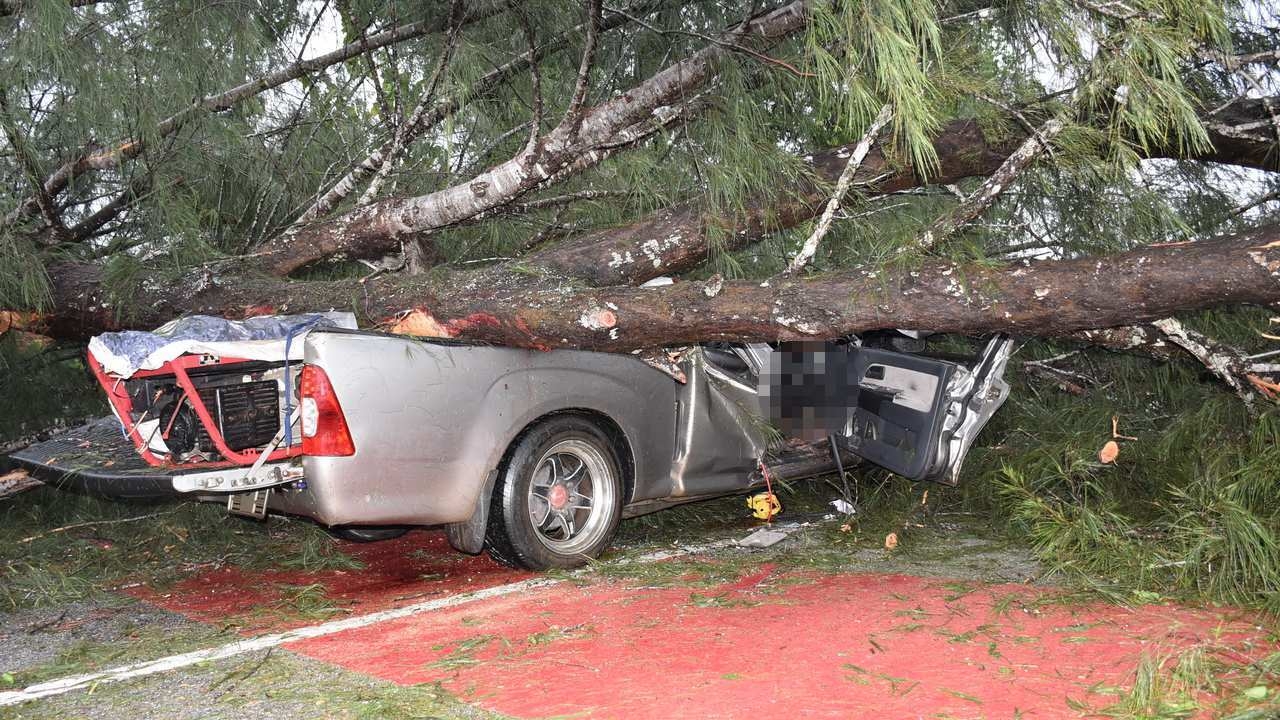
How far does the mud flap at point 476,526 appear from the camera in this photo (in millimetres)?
4582

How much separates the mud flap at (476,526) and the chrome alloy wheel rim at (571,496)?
0.25m

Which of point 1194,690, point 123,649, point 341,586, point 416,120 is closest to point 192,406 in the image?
point 123,649

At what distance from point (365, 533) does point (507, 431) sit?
114 centimetres

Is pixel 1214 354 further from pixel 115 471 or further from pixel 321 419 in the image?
pixel 115 471

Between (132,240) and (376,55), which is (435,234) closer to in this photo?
(376,55)

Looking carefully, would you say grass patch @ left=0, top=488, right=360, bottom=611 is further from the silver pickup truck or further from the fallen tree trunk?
the fallen tree trunk

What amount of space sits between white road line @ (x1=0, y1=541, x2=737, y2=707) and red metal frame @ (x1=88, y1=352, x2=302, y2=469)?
29.2 inches

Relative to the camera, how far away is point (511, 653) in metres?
3.51

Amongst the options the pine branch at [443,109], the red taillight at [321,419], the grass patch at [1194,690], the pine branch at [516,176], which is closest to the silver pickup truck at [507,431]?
the red taillight at [321,419]

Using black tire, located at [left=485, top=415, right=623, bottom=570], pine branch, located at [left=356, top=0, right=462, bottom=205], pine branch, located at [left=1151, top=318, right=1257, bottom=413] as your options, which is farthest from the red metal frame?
pine branch, located at [left=1151, top=318, right=1257, bottom=413]

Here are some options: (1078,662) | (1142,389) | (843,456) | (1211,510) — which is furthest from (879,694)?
(1142,389)

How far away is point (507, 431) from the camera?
181 inches

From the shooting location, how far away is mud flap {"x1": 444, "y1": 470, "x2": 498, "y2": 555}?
4.58 metres

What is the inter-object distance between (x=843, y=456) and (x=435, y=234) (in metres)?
2.81
